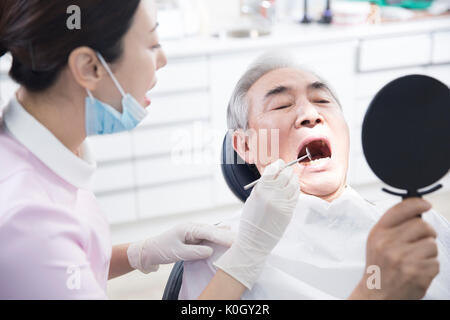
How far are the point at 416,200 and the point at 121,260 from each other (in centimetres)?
71

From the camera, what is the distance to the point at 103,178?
257cm

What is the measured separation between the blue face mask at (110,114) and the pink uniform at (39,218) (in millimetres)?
67

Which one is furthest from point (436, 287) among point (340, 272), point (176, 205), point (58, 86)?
point (176, 205)

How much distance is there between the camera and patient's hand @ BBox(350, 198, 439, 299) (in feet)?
2.46

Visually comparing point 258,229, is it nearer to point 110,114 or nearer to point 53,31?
point 110,114

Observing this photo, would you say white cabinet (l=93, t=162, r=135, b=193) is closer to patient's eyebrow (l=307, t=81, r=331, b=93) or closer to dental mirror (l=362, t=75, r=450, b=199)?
patient's eyebrow (l=307, t=81, r=331, b=93)

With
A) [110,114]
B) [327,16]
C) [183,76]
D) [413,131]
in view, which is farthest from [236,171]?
[327,16]

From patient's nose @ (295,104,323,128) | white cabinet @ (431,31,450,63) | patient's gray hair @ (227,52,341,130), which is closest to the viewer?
patient's nose @ (295,104,323,128)

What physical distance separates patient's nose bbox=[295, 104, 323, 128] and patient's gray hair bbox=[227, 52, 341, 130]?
118mm

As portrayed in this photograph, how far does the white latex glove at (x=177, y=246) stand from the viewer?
1.08 metres

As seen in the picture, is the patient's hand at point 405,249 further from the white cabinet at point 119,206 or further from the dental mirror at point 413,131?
the white cabinet at point 119,206

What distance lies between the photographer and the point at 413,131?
771 mm

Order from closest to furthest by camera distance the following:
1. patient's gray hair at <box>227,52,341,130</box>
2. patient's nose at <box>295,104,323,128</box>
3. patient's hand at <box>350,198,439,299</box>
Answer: patient's hand at <box>350,198,439,299</box>, patient's nose at <box>295,104,323,128</box>, patient's gray hair at <box>227,52,341,130</box>

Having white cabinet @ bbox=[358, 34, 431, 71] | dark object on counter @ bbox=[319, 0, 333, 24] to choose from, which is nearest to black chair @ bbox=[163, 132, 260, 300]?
white cabinet @ bbox=[358, 34, 431, 71]
